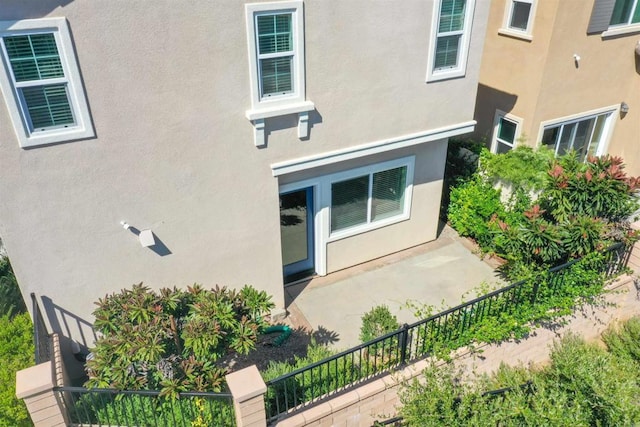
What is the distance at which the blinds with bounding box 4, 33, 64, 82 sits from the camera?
6.01 meters

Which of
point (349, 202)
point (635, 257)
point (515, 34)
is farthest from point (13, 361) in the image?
point (515, 34)

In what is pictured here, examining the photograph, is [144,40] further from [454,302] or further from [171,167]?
[454,302]

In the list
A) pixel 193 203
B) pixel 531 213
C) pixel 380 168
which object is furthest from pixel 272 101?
pixel 531 213

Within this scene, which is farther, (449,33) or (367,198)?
(367,198)

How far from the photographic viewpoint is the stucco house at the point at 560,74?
10.9 meters

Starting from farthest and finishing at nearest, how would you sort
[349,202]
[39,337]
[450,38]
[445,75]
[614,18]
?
1. [614,18]
2. [349,202]
3. [445,75]
4. [450,38]
5. [39,337]

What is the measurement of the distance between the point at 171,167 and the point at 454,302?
6178 millimetres

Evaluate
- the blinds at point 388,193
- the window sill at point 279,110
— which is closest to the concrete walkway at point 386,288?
the blinds at point 388,193

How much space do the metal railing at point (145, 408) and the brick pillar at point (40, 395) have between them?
18cm

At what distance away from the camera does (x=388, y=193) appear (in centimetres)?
1075

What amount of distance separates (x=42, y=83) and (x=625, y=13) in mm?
12239

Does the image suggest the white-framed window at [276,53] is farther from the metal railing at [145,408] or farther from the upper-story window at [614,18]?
the upper-story window at [614,18]

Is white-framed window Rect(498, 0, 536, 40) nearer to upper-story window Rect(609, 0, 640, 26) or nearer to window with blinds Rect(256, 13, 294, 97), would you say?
upper-story window Rect(609, 0, 640, 26)

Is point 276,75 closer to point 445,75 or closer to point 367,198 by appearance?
point 445,75
